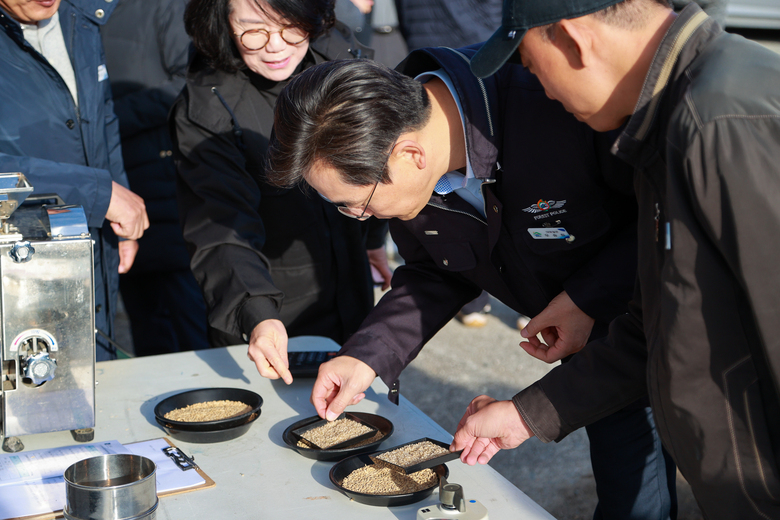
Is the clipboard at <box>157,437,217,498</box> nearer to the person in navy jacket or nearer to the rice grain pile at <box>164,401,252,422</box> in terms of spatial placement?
the rice grain pile at <box>164,401,252,422</box>

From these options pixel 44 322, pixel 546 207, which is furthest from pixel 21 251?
pixel 546 207

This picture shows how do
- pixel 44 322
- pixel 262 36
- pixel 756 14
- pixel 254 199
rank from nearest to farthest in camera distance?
pixel 44 322 < pixel 262 36 < pixel 254 199 < pixel 756 14

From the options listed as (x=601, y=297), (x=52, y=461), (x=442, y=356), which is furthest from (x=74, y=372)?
(x=442, y=356)

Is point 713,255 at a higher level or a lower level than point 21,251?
higher

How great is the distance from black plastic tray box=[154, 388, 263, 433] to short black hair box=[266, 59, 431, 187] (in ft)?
1.53

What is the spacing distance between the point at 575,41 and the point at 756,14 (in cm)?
687

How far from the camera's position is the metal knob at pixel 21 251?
46.3 inches

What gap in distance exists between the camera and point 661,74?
0.87 meters

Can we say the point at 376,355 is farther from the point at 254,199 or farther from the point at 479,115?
the point at 254,199

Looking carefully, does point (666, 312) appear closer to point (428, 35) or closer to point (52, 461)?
point (52, 461)

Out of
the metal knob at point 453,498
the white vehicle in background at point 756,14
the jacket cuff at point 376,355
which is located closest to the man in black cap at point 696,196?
the metal knob at point 453,498

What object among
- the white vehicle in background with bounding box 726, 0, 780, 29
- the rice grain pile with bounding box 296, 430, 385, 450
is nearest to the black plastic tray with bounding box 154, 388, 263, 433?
the rice grain pile with bounding box 296, 430, 385, 450

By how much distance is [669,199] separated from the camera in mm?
822

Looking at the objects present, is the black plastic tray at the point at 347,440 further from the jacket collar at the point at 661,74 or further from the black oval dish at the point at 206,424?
the jacket collar at the point at 661,74
